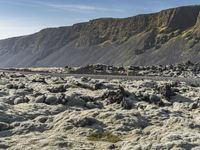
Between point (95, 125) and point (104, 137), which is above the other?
point (95, 125)

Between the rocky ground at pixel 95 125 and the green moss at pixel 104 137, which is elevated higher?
the rocky ground at pixel 95 125

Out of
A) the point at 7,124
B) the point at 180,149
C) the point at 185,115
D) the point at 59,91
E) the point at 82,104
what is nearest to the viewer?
the point at 180,149

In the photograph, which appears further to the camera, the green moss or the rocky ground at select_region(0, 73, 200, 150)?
the green moss

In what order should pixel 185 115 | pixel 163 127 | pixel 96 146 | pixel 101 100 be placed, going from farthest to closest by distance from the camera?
pixel 101 100, pixel 185 115, pixel 163 127, pixel 96 146

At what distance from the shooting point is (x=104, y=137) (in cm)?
2908

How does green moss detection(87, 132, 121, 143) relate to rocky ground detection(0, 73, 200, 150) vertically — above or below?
below

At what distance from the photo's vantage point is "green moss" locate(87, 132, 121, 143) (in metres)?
28.3

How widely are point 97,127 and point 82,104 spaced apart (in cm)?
1156

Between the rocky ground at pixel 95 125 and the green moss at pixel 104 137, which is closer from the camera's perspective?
the rocky ground at pixel 95 125

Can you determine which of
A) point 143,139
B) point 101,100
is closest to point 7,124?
point 143,139

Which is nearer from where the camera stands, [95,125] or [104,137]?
[104,137]

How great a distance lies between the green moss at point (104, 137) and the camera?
28.3 metres

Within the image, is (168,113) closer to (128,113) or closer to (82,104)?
(128,113)

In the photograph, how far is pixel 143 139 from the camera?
2692 centimetres
